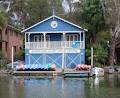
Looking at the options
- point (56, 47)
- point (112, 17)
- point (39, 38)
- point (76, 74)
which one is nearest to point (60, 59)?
point (56, 47)

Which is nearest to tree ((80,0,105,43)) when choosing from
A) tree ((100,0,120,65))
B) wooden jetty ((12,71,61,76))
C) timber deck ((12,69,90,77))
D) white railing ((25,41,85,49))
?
tree ((100,0,120,65))

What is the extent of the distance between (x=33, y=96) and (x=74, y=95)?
2898 mm

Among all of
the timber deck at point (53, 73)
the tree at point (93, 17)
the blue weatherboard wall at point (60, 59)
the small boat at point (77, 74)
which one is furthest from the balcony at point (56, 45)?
the small boat at point (77, 74)

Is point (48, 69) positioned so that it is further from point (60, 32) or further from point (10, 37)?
→ point (10, 37)

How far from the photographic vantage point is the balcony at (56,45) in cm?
Result: 6512

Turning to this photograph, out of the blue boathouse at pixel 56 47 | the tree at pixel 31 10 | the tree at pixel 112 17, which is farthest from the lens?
the tree at pixel 31 10

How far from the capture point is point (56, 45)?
65562mm

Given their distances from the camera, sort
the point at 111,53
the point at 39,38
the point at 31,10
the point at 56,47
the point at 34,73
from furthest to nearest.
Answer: the point at 31,10
the point at 111,53
the point at 39,38
the point at 56,47
the point at 34,73

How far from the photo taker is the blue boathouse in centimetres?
6488

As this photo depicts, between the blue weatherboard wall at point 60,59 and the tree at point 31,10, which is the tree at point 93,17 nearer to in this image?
the blue weatherboard wall at point 60,59

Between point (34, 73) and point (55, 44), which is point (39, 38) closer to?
point (55, 44)

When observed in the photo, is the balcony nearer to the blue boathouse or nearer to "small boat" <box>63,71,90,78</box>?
the blue boathouse

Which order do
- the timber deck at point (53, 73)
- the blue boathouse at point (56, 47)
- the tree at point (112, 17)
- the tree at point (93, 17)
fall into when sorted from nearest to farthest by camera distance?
the timber deck at point (53, 73) < the blue boathouse at point (56, 47) < the tree at point (112, 17) < the tree at point (93, 17)

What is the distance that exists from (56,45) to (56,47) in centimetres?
38
